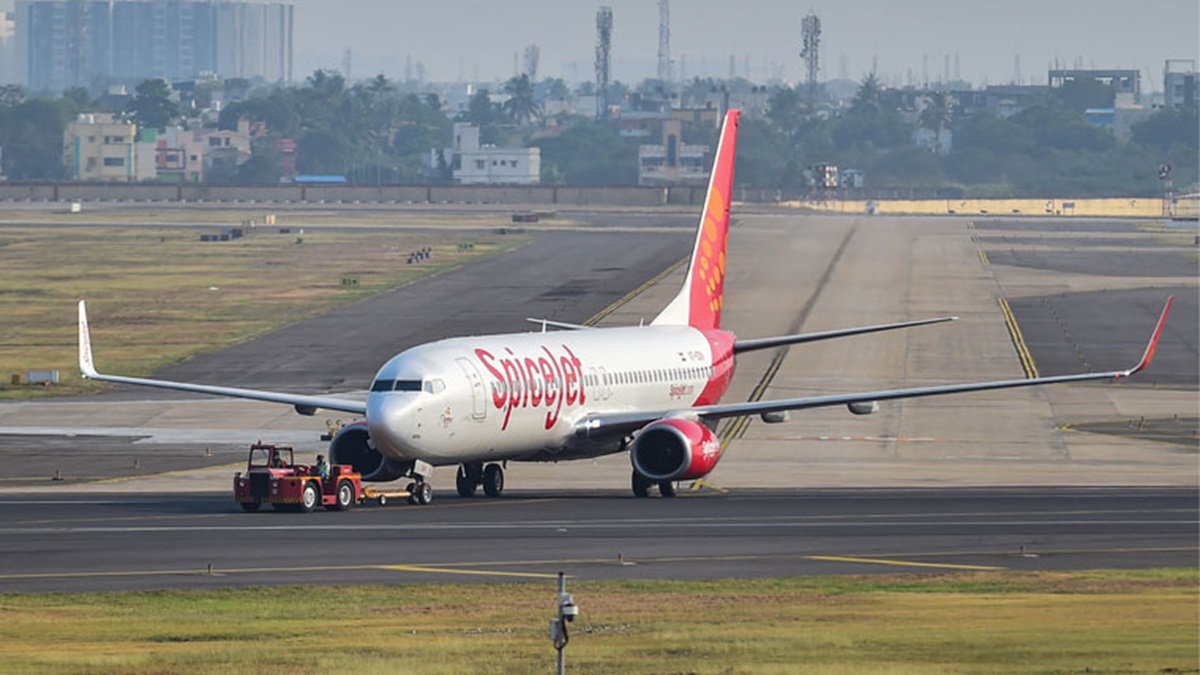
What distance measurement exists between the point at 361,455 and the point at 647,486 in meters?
8.54

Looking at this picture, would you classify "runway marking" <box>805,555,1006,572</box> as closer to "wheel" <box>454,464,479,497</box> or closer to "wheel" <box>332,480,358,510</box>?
"wheel" <box>332,480,358,510</box>

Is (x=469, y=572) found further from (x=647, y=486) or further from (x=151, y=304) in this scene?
(x=151, y=304)

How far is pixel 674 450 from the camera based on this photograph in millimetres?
65812

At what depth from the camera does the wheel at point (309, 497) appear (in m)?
61.5

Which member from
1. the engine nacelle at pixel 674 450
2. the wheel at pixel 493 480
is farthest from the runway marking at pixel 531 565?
the wheel at pixel 493 480

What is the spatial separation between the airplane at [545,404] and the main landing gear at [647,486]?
4 cm

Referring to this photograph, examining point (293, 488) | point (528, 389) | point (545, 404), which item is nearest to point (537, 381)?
point (528, 389)

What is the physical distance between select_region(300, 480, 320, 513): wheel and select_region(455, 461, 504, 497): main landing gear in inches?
256

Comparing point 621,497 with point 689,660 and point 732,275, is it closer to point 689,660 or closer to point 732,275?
point 689,660

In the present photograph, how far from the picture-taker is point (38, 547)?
54.2 meters

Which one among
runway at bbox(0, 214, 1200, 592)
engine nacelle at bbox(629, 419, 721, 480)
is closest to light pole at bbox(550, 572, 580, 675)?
runway at bbox(0, 214, 1200, 592)

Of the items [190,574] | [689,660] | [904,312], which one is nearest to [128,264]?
[904,312]

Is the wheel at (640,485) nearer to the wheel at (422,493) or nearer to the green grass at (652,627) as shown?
the wheel at (422,493)

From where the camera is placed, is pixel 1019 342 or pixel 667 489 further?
pixel 1019 342
